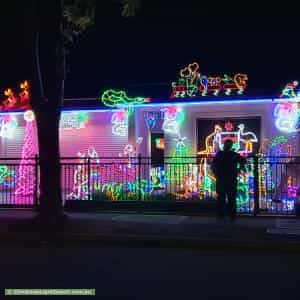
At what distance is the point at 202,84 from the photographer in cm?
1589

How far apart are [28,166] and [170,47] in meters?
6.18

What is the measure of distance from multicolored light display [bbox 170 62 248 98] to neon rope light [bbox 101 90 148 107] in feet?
4.10

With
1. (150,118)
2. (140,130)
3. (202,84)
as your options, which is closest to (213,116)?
(202,84)

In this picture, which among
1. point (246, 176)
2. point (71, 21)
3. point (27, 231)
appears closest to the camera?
point (27, 231)

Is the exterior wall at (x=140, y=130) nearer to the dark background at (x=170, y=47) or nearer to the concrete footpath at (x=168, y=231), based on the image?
the dark background at (x=170, y=47)

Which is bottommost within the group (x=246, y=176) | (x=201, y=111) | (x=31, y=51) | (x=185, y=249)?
(x=185, y=249)

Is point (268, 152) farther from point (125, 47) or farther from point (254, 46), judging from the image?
point (125, 47)

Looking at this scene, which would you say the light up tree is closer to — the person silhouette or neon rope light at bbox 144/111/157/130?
neon rope light at bbox 144/111/157/130

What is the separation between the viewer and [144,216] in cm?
1413

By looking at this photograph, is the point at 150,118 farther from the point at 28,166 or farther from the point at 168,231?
the point at 168,231

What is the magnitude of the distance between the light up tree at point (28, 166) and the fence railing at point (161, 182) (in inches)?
1.1

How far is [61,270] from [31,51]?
19.6ft

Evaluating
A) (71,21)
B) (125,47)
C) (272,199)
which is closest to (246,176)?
(272,199)

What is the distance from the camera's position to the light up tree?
16.4m
